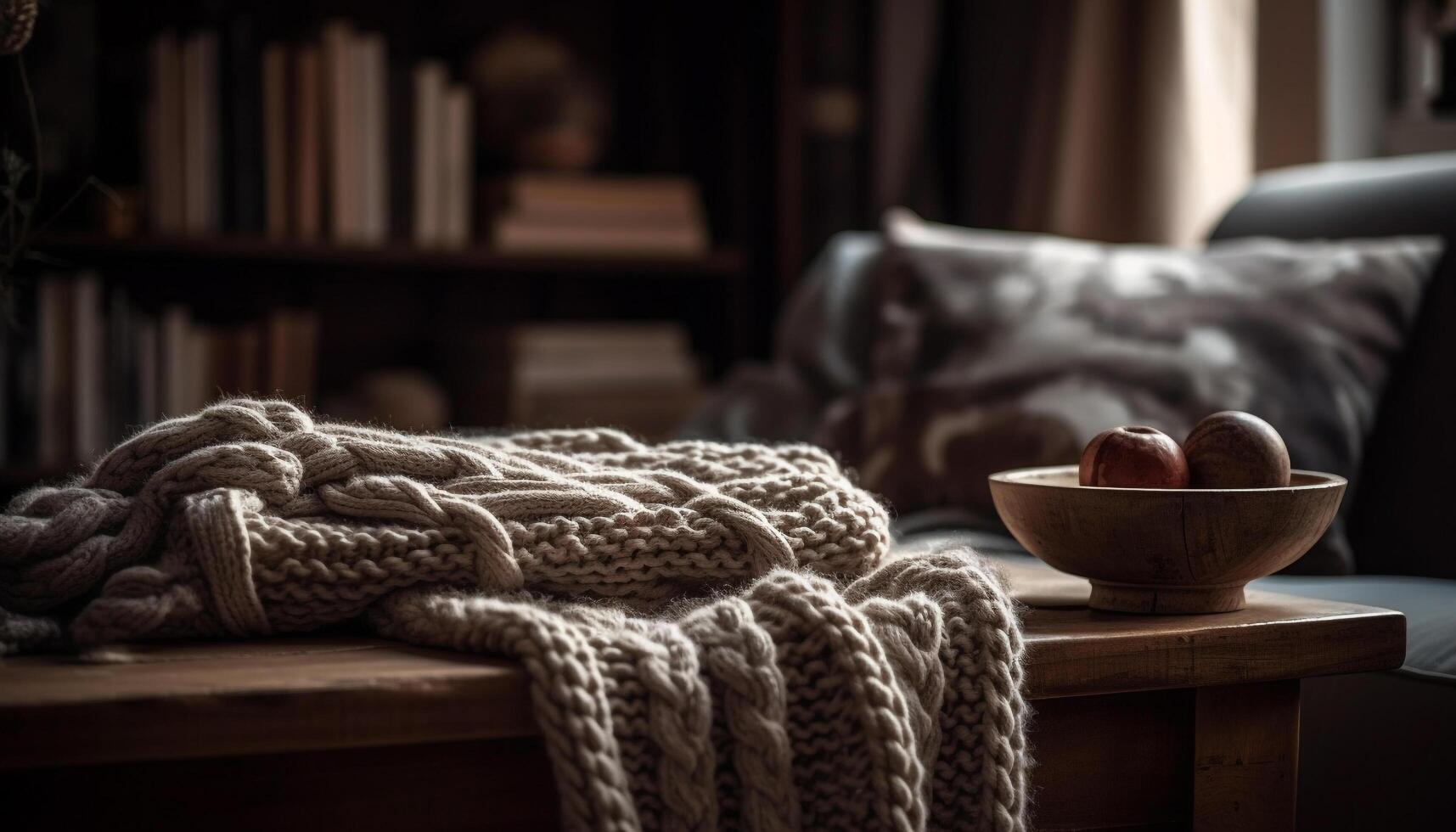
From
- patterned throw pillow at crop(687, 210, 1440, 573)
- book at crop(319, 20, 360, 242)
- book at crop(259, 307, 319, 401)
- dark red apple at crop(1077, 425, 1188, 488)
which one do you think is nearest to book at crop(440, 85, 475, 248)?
book at crop(319, 20, 360, 242)

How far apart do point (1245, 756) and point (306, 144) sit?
5.10 ft

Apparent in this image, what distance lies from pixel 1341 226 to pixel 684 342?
1.08 m

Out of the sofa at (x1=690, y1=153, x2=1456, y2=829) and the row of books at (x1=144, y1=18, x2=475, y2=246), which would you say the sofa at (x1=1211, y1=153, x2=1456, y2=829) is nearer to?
the sofa at (x1=690, y1=153, x2=1456, y2=829)

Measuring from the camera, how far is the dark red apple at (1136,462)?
61 centimetres

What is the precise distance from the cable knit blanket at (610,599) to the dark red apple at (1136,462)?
89 mm

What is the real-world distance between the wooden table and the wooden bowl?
0.05 ft

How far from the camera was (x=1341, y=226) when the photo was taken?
1.22 m

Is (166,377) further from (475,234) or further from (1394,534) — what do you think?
(1394,534)

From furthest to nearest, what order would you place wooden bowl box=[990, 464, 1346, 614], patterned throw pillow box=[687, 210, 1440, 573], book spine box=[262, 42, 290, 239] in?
book spine box=[262, 42, 290, 239], patterned throw pillow box=[687, 210, 1440, 573], wooden bowl box=[990, 464, 1346, 614]

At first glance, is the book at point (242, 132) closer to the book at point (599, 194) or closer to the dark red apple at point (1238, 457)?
the book at point (599, 194)

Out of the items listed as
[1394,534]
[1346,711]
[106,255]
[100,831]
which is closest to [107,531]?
[100,831]

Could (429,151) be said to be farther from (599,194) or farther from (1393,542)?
(1393,542)

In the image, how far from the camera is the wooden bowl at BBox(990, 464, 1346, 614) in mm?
583

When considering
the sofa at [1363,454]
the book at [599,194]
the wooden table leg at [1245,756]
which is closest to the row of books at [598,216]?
the book at [599,194]
